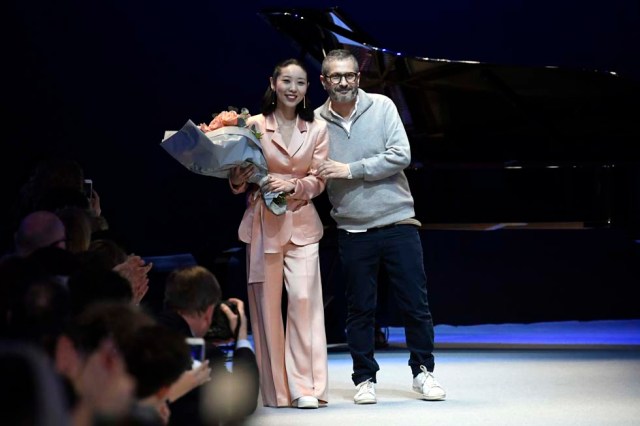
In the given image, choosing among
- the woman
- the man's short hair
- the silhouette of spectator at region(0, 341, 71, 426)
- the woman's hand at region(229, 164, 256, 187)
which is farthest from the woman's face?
the silhouette of spectator at region(0, 341, 71, 426)

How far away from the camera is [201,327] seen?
2957 millimetres

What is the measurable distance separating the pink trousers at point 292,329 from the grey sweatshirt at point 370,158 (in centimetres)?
24

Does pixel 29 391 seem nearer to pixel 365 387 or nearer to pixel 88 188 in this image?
pixel 365 387

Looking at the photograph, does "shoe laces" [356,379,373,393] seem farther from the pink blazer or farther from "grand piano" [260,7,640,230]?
"grand piano" [260,7,640,230]

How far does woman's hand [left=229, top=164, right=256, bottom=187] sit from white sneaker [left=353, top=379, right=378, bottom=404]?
99 cm

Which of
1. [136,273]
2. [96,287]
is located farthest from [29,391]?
[136,273]

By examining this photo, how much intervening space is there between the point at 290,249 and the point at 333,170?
15.0 inches

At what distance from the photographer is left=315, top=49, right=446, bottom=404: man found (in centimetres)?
471

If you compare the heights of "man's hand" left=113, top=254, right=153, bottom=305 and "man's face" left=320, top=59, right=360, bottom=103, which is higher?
"man's face" left=320, top=59, right=360, bottom=103

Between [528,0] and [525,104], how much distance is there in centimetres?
183

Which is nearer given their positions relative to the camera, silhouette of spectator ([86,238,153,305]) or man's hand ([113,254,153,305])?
silhouette of spectator ([86,238,153,305])

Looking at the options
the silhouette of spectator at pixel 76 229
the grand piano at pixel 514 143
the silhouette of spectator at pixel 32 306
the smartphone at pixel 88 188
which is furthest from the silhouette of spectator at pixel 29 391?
the grand piano at pixel 514 143

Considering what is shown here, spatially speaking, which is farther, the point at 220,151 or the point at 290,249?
the point at 290,249

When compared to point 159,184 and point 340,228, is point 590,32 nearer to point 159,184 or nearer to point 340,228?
point 159,184
